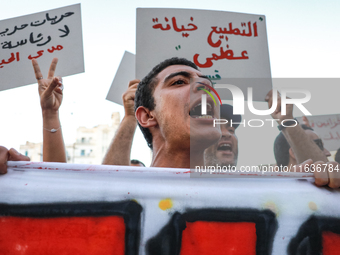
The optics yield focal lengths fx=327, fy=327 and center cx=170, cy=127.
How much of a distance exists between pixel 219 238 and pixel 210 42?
7.52 feet

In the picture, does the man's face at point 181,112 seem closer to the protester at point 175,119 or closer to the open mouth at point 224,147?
the protester at point 175,119

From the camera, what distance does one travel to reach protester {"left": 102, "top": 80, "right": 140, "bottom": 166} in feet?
8.61

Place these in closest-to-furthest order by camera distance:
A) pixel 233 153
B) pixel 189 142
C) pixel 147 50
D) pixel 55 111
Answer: pixel 189 142
pixel 55 111
pixel 147 50
pixel 233 153

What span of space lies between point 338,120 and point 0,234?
3.65 metres

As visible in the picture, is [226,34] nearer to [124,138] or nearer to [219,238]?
[124,138]

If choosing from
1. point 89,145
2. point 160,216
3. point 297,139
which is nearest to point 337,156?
point 297,139

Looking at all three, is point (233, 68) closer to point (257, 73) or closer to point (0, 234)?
point (257, 73)

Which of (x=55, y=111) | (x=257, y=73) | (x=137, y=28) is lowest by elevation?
(x=55, y=111)

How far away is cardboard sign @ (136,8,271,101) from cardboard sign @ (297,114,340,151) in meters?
1.26

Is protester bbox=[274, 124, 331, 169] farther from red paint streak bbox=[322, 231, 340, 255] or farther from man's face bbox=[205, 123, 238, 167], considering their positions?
red paint streak bbox=[322, 231, 340, 255]

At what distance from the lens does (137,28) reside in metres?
3.05

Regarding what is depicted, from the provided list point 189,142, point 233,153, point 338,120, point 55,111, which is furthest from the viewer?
point 338,120

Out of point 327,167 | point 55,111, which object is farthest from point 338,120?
point 55,111

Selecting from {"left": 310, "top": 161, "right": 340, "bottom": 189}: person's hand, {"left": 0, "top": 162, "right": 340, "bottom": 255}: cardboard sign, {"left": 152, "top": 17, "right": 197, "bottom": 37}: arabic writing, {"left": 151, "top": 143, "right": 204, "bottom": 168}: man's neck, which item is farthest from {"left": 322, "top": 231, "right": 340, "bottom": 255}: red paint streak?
{"left": 152, "top": 17, "right": 197, "bottom": 37}: arabic writing
